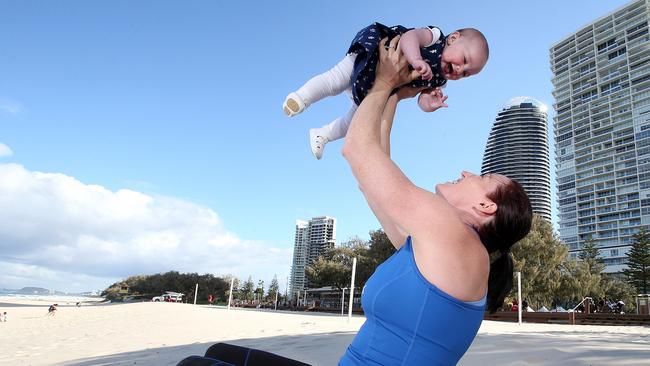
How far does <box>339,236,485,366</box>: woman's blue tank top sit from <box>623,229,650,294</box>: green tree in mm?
61477

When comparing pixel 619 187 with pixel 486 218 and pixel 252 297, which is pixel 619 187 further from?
pixel 486 218

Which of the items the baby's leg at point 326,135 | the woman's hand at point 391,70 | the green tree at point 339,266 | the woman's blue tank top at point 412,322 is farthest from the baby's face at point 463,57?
the green tree at point 339,266

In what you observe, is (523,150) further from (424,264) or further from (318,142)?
(424,264)

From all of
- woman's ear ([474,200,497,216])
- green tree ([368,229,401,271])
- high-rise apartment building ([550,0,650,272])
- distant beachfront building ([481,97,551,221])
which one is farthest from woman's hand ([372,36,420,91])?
distant beachfront building ([481,97,551,221])

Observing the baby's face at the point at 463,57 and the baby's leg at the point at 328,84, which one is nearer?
the baby's face at the point at 463,57

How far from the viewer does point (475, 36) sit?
247 cm

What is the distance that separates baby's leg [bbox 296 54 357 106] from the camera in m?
2.51

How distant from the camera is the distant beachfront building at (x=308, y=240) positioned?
99.0 m

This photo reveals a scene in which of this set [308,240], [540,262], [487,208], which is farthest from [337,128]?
[308,240]

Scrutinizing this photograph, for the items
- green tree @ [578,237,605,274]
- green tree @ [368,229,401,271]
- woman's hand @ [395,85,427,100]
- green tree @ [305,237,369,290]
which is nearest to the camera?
woman's hand @ [395,85,427,100]

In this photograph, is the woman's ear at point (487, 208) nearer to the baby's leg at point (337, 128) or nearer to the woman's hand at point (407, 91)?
the woman's hand at point (407, 91)

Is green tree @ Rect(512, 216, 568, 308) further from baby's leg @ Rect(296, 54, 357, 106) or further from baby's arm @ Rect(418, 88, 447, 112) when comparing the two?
baby's leg @ Rect(296, 54, 357, 106)

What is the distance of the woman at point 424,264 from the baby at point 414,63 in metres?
0.42

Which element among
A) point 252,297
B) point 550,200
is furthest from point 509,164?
point 252,297
